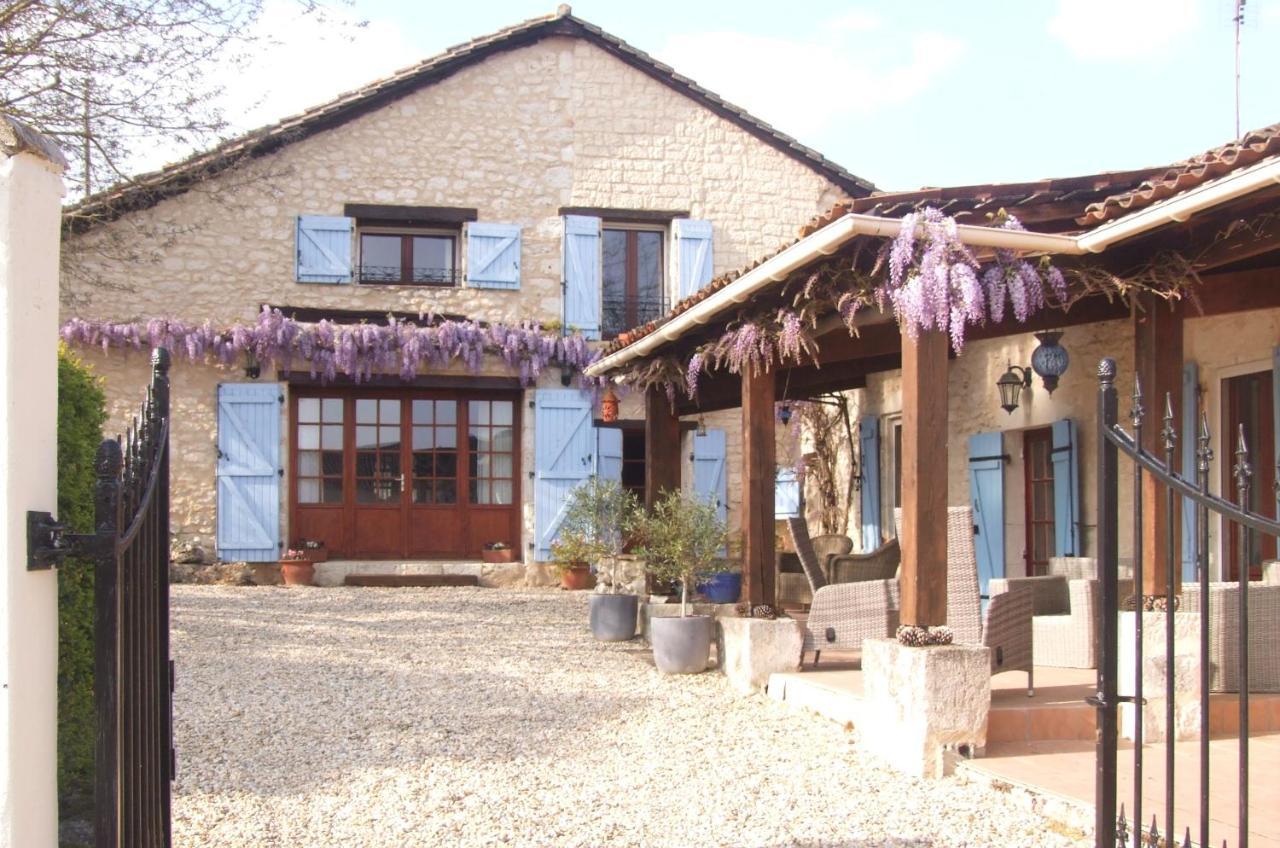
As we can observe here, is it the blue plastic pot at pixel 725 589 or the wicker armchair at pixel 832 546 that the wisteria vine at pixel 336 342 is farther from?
the wicker armchair at pixel 832 546

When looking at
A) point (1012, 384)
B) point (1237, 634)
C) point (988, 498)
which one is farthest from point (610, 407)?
point (1237, 634)

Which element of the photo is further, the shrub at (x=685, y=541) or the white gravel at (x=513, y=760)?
the shrub at (x=685, y=541)

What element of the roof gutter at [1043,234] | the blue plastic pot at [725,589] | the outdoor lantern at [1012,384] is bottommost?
the blue plastic pot at [725,589]

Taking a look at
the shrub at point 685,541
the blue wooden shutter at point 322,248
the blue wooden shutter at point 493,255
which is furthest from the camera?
the blue wooden shutter at point 493,255

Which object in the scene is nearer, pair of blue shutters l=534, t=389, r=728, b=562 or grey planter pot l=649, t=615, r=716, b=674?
grey planter pot l=649, t=615, r=716, b=674

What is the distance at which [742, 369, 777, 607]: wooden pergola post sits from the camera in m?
6.08

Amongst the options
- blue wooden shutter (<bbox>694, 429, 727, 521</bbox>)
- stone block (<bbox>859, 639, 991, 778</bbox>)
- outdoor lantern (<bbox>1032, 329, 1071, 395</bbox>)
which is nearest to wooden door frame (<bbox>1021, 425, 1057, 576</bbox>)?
outdoor lantern (<bbox>1032, 329, 1071, 395</bbox>)

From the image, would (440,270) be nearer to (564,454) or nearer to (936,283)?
(564,454)

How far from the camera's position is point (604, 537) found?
26.1 feet

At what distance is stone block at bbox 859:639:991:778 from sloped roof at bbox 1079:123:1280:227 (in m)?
1.72

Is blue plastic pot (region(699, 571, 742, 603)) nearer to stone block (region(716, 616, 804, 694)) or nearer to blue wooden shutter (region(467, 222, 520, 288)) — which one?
stone block (region(716, 616, 804, 694))

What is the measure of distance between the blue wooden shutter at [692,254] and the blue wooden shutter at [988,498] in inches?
179

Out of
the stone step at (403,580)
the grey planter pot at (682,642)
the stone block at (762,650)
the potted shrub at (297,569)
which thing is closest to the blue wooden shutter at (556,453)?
the stone step at (403,580)

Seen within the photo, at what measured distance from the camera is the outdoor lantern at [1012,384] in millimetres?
7434
